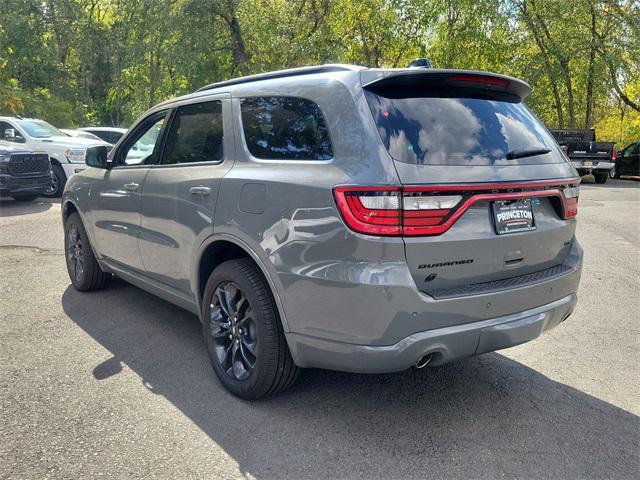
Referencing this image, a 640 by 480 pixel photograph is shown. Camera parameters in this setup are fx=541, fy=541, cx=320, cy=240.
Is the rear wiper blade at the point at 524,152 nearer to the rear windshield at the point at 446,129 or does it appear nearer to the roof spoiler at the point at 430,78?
the rear windshield at the point at 446,129

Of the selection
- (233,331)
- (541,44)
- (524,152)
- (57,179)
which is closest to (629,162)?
(541,44)

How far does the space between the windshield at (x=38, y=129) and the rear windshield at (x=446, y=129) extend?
41.2 feet

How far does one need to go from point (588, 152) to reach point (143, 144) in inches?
742

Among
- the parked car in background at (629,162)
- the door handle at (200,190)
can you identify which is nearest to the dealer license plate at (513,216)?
the door handle at (200,190)

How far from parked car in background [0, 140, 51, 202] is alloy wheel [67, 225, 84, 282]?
22.1ft

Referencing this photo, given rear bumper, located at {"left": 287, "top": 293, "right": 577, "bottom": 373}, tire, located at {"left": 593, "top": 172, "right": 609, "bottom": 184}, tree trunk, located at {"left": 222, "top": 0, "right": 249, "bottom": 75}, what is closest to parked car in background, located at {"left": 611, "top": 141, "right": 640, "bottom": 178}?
tire, located at {"left": 593, "top": 172, "right": 609, "bottom": 184}

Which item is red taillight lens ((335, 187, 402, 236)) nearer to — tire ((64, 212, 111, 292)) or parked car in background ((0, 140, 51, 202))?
tire ((64, 212, 111, 292))

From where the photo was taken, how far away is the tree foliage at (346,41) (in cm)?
2248

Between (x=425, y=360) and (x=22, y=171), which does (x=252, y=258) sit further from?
(x=22, y=171)

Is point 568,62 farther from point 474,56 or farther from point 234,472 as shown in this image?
point 234,472

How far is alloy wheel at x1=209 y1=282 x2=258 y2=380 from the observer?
10.5ft

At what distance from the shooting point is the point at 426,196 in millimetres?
2508

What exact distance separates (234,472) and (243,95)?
7.19 feet

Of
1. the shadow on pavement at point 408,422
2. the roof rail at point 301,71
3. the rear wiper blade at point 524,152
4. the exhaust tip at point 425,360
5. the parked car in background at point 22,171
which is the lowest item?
the shadow on pavement at point 408,422
